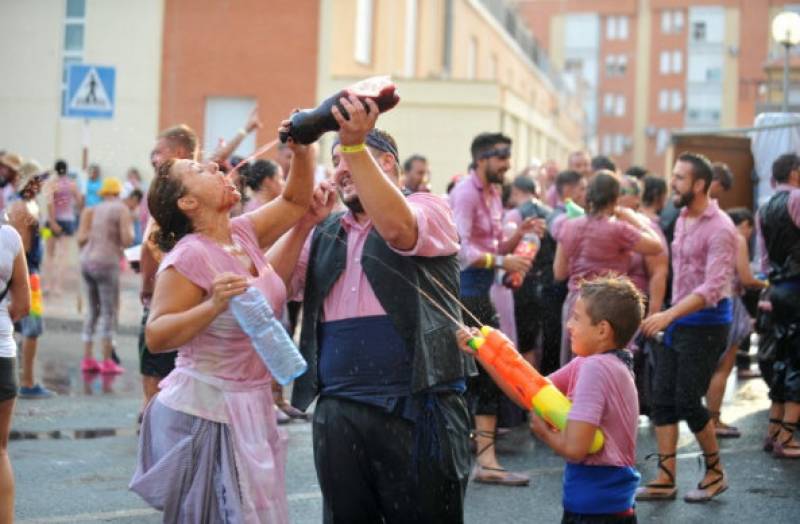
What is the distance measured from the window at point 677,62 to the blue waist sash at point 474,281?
293 ft

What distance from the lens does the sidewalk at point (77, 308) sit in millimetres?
17000

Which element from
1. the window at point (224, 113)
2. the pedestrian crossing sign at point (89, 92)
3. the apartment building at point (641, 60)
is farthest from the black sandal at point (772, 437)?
the apartment building at point (641, 60)

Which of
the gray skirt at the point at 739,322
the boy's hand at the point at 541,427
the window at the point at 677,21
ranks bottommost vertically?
the boy's hand at the point at 541,427

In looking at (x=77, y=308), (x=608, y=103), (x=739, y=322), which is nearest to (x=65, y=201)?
(x=77, y=308)

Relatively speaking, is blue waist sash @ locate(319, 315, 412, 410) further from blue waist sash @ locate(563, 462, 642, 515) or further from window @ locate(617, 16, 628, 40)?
window @ locate(617, 16, 628, 40)

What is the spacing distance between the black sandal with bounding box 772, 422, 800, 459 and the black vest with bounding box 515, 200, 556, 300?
224 centimetres

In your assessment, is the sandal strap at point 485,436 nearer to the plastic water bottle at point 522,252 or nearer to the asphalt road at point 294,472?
the asphalt road at point 294,472

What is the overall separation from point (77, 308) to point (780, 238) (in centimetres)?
1129

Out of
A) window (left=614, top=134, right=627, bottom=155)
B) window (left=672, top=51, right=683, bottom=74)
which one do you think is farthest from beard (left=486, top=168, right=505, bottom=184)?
window (left=614, top=134, right=627, bottom=155)

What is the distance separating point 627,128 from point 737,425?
88.6 m

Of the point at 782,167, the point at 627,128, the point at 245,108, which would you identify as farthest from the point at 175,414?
the point at 627,128

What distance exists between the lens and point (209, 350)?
15.8ft

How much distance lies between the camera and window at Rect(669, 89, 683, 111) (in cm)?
9500

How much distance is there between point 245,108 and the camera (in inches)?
1187
